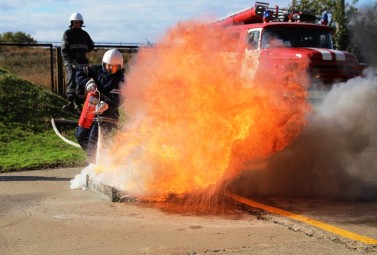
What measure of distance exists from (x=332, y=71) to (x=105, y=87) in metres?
5.81

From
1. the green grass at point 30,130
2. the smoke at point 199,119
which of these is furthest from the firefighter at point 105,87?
the green grass at point 30,130

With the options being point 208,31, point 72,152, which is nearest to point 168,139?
point 208,31

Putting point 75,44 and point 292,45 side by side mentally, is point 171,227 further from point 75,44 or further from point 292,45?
point 292,45

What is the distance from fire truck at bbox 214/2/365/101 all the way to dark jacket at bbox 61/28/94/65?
2.95 m

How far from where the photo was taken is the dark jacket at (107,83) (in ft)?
25.0

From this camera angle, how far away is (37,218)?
577 cm

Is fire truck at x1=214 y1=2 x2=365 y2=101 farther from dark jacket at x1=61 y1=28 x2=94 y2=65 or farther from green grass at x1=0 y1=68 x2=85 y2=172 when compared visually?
green grass at x1=0 y1=68 x2=85 y2=172

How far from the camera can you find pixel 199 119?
6.31 m

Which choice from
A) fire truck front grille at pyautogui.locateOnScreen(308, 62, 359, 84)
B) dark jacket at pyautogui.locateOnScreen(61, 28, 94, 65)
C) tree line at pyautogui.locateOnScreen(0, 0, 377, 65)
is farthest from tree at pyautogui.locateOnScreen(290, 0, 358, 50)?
dark jacket at pyautogui.locateOnScreen(61, 28, 94, 65)

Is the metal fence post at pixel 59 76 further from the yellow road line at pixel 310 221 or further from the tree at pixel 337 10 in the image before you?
the yellow road line at pixel 310 221

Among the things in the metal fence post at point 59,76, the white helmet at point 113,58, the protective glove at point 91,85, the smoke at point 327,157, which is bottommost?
the smoke at point 327,157

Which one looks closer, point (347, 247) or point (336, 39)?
point (347, 247)

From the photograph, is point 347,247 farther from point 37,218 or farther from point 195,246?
point 37,218

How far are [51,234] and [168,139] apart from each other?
6.32 feet
